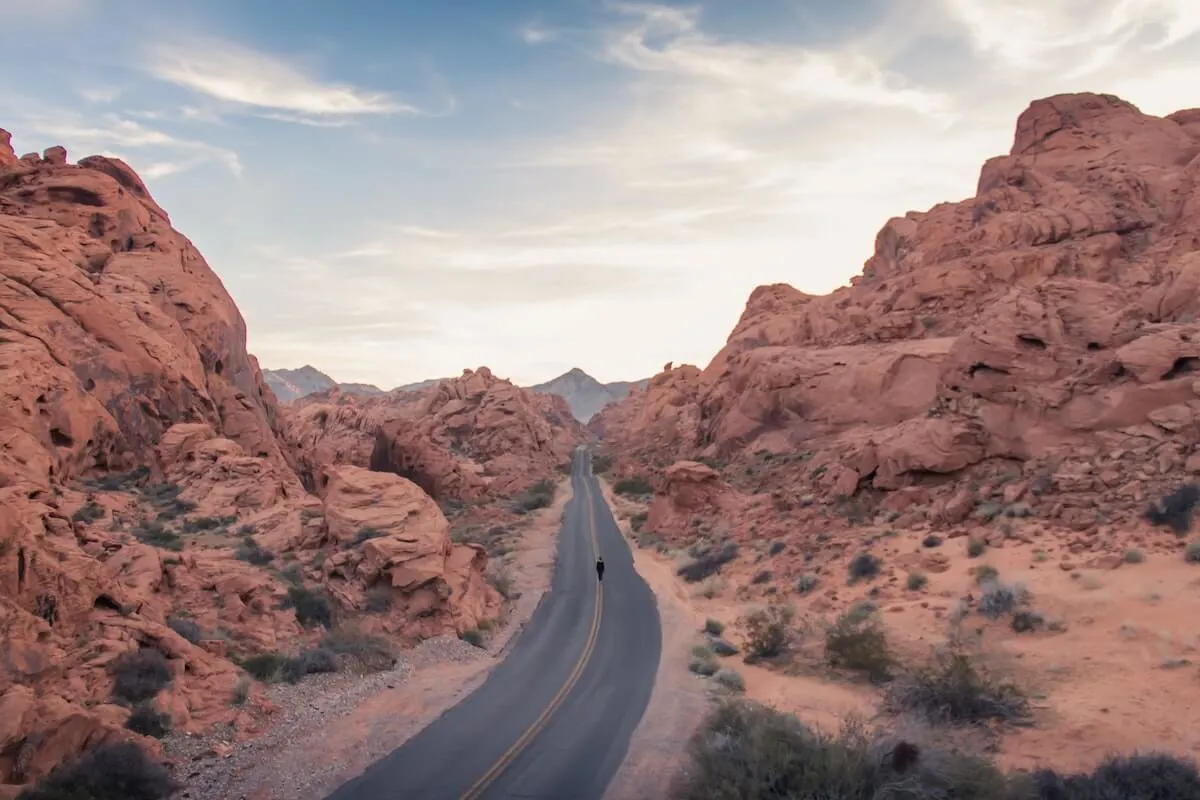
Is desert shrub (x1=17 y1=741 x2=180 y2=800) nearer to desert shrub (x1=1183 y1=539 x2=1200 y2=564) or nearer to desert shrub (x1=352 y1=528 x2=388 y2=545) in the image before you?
desert shrub (x1=352 y1=528 x2=388 y2=545)

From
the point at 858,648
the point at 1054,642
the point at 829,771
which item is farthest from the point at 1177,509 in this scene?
the point at 829,771

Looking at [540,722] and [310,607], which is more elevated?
[310,607]

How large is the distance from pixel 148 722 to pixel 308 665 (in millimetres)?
4708

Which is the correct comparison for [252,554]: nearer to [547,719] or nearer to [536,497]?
[547,719]

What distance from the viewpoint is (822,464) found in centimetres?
3566

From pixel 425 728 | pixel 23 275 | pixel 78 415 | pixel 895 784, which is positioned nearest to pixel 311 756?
pixel 425 728

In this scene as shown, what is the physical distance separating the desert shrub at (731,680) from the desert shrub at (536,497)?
3670 cm

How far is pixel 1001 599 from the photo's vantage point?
16.7 meters

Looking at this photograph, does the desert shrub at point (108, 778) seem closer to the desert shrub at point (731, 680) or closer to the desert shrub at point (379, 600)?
the desert shrub at point (379, 600)

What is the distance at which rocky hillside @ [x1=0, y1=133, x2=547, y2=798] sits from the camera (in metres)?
11.7

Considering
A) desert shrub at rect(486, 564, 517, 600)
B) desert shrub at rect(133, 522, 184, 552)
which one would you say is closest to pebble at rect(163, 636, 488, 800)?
desert shrub at rect(133, 522, 184, 552)

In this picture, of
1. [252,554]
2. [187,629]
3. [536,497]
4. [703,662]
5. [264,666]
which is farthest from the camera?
[536,497]

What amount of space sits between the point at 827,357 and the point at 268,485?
3435cm

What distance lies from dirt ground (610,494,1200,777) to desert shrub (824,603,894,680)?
393mm
